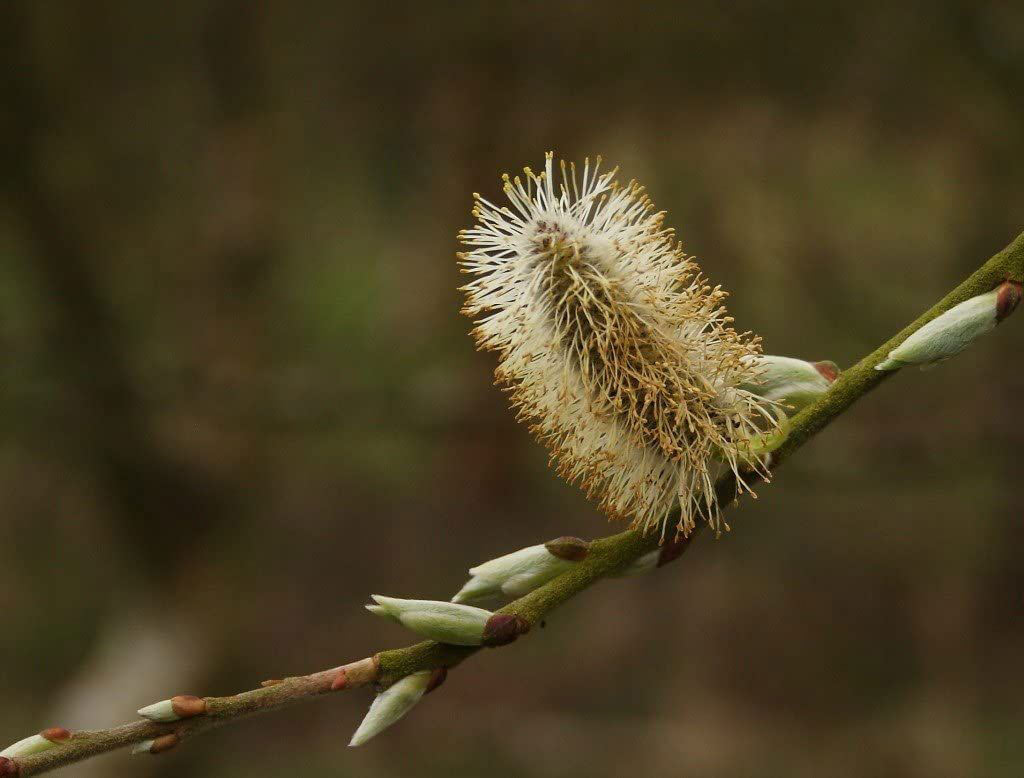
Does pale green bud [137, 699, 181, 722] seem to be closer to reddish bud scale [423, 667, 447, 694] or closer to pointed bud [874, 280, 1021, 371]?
reddish bud scale [423, 667, 447, 694]

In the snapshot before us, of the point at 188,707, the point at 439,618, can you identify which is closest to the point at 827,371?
the point at 439,618

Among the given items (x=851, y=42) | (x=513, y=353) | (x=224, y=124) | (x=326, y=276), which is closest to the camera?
(x=513, y=353)

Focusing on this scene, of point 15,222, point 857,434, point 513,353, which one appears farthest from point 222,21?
point 513,353

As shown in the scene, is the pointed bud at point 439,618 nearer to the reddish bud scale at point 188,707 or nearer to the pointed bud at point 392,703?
the pointed bud at point 392,703

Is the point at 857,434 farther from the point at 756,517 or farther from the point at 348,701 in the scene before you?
the point at 348,701

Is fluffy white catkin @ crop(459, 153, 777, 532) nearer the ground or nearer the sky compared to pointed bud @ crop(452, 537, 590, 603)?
nearer the sky

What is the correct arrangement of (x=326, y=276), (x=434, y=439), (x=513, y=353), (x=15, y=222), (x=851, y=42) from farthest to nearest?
(x=326, y=276) → (x=434, y=439) → (x=15, y=222) → (x=851, y=42) → (x=513, y=353)

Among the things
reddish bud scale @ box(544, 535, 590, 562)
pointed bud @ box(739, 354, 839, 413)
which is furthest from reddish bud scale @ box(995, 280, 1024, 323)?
Result: reddish bud scale @ box(544, 535, 590, 562)
